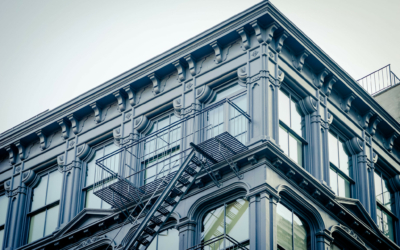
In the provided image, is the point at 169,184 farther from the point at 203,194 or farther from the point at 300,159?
the point at 300,159

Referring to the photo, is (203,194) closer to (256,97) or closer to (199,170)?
(199,170)

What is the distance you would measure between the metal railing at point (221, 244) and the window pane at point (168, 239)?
1104 mm

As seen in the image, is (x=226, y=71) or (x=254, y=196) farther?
(x=226, y=71)

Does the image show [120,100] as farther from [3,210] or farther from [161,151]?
[3,210]

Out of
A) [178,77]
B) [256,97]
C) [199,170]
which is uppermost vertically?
[178,77]

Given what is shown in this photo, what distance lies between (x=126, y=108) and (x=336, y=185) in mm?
7821

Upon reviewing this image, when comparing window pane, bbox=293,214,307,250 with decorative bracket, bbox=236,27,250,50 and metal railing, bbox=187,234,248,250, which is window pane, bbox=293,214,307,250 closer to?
metal railing, bbox=187,234,248,250

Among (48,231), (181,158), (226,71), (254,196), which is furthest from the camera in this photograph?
(48,231)

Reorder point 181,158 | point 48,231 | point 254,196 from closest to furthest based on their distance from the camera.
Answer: point 254,196 < point 181,158 < point 48,231

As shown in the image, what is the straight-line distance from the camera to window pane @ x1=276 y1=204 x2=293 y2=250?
22844 millimetres

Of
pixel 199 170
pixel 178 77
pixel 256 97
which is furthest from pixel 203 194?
pixel 178 77

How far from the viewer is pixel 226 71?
2619 centimetres

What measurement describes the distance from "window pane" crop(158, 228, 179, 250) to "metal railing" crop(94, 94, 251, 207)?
1327mm

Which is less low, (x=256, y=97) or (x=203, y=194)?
(x=256, y=97)
